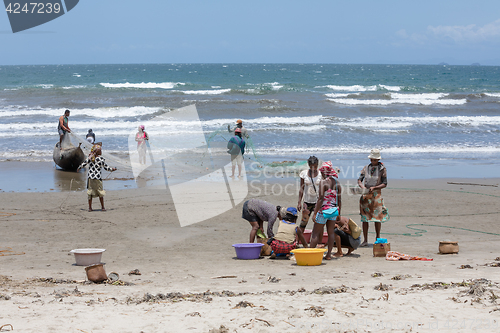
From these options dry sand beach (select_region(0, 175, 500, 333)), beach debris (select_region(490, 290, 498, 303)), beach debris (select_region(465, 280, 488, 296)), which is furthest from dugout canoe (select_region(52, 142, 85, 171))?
beach debris (select_region(490, 290, 498, 303))

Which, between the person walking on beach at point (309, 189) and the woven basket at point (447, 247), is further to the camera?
the woven basket at point (447, 247)

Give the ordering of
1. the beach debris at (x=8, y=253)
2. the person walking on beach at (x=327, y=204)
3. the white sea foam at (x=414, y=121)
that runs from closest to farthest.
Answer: the person walking on beach at (x=327, y=204), the beach debris at (x=8, y=253), the white sea foam at (x=414, y=121)

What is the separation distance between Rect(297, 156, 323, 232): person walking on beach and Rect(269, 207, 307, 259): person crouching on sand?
0.15 meters

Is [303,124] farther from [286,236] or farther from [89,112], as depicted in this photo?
[286,236]

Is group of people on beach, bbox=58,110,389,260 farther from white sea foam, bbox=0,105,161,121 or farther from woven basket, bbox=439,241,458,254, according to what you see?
white sea foam, bbox=0,105,161,121

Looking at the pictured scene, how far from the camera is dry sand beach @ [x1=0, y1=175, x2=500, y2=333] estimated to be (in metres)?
4.15

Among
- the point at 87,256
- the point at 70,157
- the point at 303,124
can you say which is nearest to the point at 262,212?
the point at 87,256

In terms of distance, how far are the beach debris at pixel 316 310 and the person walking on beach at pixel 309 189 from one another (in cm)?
247

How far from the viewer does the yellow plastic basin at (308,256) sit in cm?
637

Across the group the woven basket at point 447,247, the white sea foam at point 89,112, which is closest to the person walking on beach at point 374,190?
the woven basket at point 447,247

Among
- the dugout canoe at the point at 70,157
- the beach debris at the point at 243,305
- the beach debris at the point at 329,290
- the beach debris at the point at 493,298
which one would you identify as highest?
the dugout canoe at the point at 70,157

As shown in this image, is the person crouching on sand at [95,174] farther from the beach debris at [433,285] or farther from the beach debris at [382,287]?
the beach debris at [433,285]

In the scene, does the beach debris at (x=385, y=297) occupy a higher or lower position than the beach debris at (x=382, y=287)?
higher

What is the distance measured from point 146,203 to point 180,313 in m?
6.27
